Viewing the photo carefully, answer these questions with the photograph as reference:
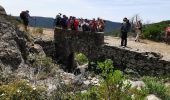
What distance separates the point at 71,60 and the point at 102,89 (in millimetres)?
21400

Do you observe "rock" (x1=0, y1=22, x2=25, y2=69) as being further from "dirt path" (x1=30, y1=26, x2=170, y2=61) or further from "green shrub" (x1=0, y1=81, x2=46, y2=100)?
"dirt path" (x1=30, y1=26, x2=170, y2=61)

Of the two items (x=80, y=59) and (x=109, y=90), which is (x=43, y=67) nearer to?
(x=109, y=90)

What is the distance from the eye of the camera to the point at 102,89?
9633 mm

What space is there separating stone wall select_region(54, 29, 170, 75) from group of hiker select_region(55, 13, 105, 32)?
32 centimetres

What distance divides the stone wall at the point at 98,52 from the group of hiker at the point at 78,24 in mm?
324

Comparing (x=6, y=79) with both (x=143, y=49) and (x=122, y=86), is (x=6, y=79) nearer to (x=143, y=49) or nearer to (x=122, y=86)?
(x=122, y=86)

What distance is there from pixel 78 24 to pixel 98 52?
215 cm

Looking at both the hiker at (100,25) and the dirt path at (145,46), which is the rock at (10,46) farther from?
the hiker at (100,25)

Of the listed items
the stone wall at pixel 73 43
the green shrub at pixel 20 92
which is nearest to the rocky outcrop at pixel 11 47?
the green shrub at pixel 20 92

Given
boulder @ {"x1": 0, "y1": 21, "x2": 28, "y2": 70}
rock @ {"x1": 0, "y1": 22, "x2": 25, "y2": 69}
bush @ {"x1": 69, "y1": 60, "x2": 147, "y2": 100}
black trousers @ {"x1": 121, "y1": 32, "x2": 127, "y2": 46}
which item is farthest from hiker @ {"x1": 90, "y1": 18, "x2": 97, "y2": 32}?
bush @ {"x1": 69, "y1": 60, "x2": 147, "y2": 100}

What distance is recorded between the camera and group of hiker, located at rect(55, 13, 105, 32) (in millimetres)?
29906

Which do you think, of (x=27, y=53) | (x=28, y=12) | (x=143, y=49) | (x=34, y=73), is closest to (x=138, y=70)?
(x=143, y=49)

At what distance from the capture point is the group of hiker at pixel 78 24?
29906 millimetres

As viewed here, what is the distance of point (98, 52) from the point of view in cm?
3066
